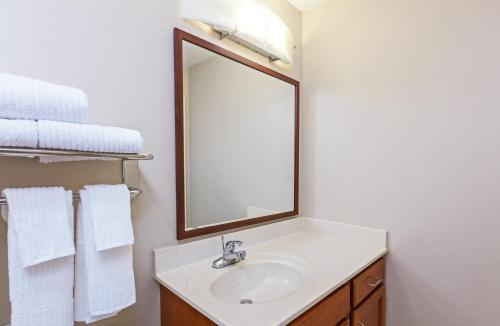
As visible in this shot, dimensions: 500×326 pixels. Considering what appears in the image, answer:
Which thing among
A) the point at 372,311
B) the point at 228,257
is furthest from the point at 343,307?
the point at 228,257

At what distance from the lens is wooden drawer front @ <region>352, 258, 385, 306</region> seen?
1104 millimetres

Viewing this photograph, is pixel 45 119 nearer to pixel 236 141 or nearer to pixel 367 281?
pixel 236 141

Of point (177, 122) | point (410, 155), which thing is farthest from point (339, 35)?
point (177, 122)

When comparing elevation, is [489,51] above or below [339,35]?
below

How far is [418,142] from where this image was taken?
4.17 ft

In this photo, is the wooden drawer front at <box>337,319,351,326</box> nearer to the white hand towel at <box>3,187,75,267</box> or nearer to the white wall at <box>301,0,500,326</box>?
the white wall at <box>301,0,500,326</box>

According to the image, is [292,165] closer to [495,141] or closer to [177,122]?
[177,122]

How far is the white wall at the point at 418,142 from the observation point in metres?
1.10

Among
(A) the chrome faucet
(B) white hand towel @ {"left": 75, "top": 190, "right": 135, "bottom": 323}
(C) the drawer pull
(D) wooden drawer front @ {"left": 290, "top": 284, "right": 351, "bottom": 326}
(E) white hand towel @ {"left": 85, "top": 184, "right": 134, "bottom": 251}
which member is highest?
(E) white hand towel @ {"left": 85, "top": 184, "right": 134, "bottom": 251}

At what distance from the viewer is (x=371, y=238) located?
1.42 m

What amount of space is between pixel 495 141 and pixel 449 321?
89 cm

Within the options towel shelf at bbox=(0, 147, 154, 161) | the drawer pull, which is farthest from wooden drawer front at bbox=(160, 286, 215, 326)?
the drawer pull

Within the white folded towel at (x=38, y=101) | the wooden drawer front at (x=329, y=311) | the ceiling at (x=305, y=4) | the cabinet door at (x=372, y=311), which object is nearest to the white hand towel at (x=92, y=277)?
the white folded towel at (x=38, y=101)

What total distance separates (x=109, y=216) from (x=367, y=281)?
1.18 m
